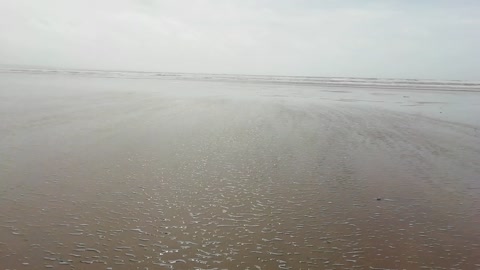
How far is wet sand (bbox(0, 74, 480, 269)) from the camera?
3.93 metres

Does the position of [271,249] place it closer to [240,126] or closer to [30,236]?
[30,236]

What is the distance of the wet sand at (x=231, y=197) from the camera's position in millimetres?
3934

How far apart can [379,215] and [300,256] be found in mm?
1821

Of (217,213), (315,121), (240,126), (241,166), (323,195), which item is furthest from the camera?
(315,121)

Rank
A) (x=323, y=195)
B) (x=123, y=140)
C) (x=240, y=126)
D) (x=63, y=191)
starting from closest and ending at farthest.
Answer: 1. (x=63, y=191)
2. (x=323, y=195)
3. (x=123, y=140)
4. (x=240, y=126)

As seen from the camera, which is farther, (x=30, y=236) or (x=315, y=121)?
(x=315, y=121)

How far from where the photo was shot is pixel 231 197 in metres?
5.60

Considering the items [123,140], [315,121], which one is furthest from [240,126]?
[123,140]

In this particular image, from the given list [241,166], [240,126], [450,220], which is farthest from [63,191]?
[240,126]

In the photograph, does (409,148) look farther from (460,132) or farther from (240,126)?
(240,126)

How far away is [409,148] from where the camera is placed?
9.57 meters

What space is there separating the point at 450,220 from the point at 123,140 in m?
7.34

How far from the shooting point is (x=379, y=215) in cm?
514

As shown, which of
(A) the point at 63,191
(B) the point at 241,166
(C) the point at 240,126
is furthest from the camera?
(C) the point at 240,126
